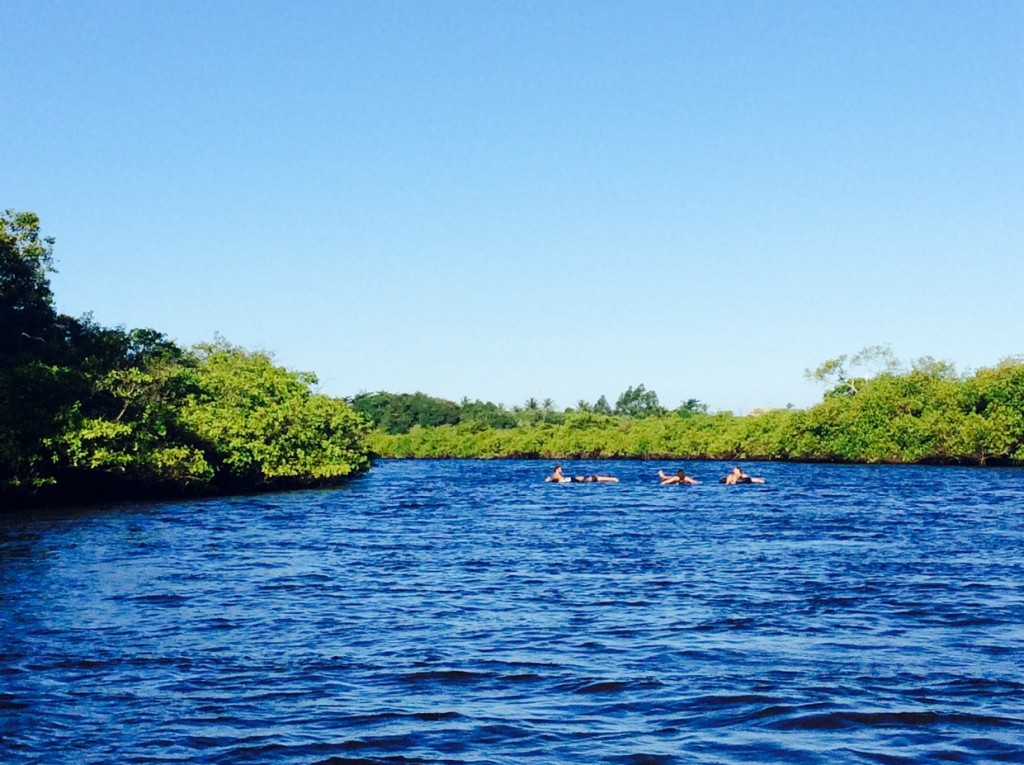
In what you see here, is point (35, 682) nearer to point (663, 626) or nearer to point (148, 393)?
point (663, 626)

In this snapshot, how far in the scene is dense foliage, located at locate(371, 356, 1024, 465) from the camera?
73.5 metres

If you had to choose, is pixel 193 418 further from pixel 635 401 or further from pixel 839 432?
pixel 635 401

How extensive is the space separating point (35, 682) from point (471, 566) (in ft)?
36.1

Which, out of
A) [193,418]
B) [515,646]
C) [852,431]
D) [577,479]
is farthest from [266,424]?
[852,431]

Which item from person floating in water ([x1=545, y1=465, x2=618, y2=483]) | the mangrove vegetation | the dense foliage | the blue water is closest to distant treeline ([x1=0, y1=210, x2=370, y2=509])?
the mangrove vegetation

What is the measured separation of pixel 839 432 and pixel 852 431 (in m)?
1.82

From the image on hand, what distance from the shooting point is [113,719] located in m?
10.0

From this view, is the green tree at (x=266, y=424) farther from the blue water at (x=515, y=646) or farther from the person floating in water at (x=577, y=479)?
the blue water at (x=515, y=646)

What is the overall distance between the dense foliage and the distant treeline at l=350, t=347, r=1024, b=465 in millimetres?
81

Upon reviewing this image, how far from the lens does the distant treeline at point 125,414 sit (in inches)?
1362

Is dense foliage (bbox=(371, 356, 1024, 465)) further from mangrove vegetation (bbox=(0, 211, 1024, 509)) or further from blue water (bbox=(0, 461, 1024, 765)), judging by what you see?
blue water (bbox=(0, 461, 1024, 765))

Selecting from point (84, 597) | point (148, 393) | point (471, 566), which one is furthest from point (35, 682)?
point (148, 393)

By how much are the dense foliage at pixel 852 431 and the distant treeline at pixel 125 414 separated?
147 feet

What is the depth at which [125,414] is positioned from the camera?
3931 cm
